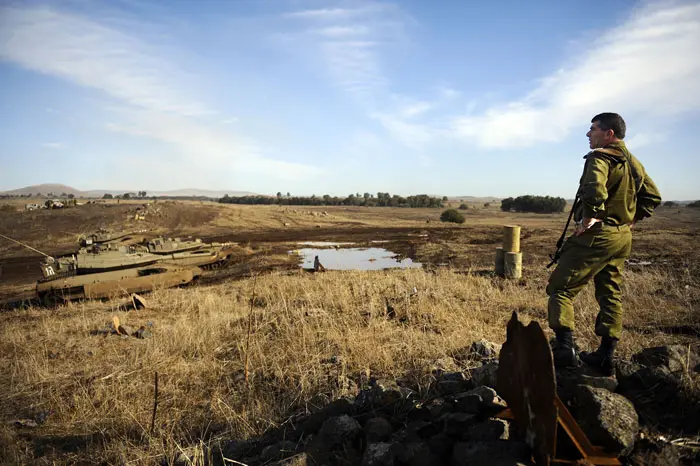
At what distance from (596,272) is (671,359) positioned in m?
0.81

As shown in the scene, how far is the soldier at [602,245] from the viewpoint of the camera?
321cm

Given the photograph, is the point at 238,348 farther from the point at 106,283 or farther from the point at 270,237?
the point at 270,237

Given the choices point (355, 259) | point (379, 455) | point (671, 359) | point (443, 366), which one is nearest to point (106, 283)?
point (355, 259)

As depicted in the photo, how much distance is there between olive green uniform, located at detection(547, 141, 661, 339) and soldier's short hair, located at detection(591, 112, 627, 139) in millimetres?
94

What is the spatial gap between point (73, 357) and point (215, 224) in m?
24.9

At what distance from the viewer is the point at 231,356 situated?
5.50 metres

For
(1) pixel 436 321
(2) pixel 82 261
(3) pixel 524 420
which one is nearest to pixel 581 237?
(3) pixel 524 420

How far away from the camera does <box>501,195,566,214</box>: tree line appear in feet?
156

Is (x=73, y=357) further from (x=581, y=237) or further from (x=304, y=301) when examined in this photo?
(x=581, y=237)

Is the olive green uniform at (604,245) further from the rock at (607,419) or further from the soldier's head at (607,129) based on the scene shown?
the rock at (607,419)

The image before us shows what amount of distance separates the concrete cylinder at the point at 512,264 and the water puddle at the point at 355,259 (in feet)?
14.5

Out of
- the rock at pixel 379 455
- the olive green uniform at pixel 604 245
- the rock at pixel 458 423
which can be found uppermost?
the olive green uniform at pixel 604 245

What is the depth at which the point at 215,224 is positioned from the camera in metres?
30.0

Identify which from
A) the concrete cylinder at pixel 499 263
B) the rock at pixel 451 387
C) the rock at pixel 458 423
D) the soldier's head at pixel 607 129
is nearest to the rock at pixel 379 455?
the rock at pixel 458 423
